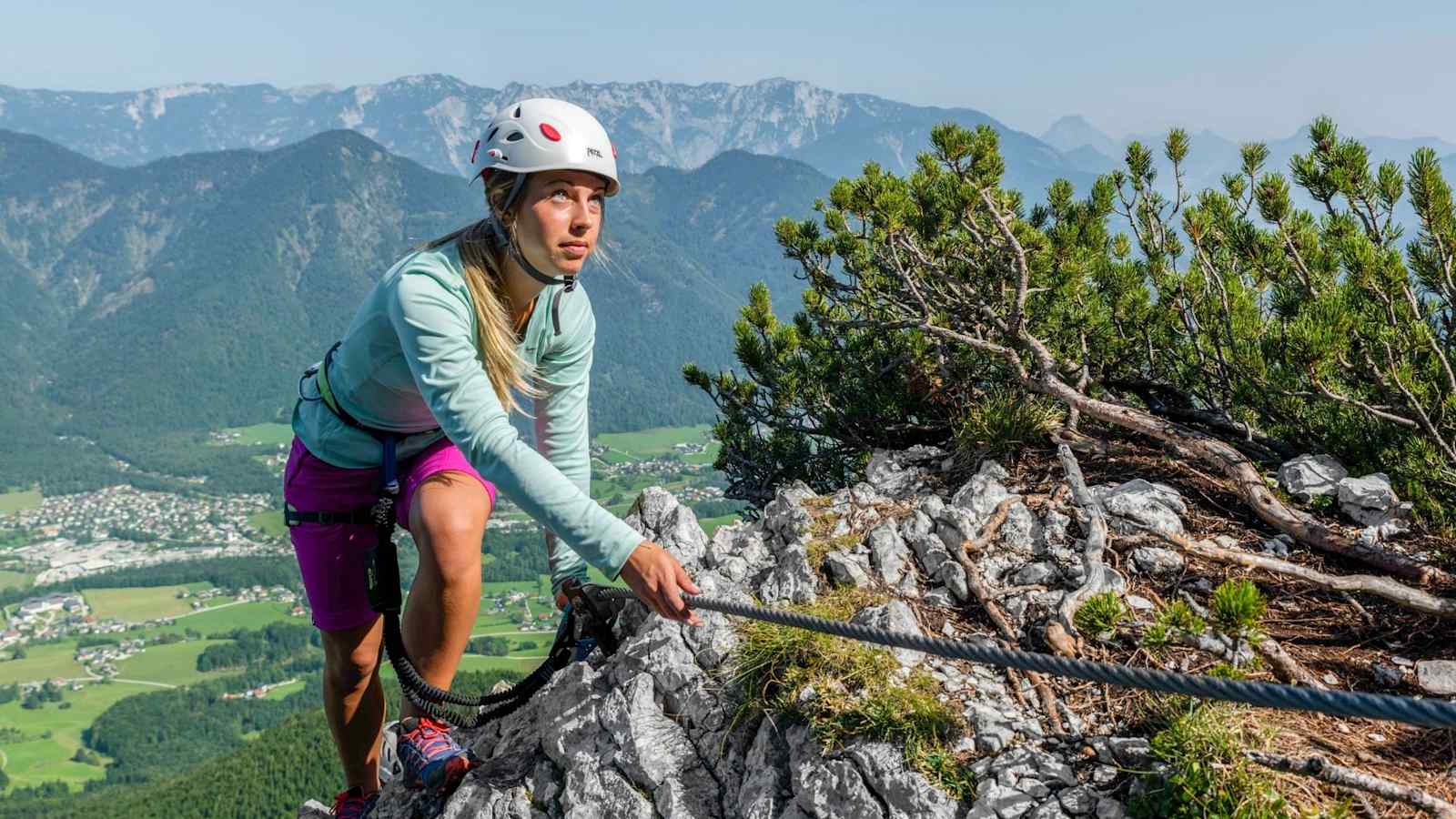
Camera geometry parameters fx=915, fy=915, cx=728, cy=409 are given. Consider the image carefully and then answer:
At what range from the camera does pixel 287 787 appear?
51500mm

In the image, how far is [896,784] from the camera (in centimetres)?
325

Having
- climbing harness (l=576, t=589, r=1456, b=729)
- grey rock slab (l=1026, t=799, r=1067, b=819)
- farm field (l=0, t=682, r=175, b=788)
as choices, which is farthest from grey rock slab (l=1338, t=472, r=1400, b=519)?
farm field (l=0, t=682, r=175, b=788)

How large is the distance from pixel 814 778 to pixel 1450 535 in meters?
3.12

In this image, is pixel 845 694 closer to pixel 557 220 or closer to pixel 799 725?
pixel 799 725

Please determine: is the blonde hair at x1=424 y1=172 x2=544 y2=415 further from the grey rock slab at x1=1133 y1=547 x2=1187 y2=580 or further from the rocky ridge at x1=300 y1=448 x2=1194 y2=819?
the grey rock slab at x1=1133 y1=547 x2=1187 y2=580

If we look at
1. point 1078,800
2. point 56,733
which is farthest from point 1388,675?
point 56,733

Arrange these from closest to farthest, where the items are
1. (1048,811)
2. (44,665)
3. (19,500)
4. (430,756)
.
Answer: (1048,811) < (430,756) < (44,665) < (19,500)

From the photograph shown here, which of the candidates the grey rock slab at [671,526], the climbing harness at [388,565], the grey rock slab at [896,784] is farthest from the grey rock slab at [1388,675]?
the climbing harness at [388,565]

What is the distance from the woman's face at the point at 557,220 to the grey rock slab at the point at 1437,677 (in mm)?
3590

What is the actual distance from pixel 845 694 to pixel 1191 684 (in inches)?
56.7

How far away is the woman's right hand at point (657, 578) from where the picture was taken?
3078mm

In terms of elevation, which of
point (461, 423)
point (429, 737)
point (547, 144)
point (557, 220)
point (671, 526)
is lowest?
point (429, 737)

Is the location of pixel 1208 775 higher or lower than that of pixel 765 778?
higher

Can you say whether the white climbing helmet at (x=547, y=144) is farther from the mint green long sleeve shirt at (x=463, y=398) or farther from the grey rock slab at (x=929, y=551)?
the grey rock slab at (x=929, y=551)
